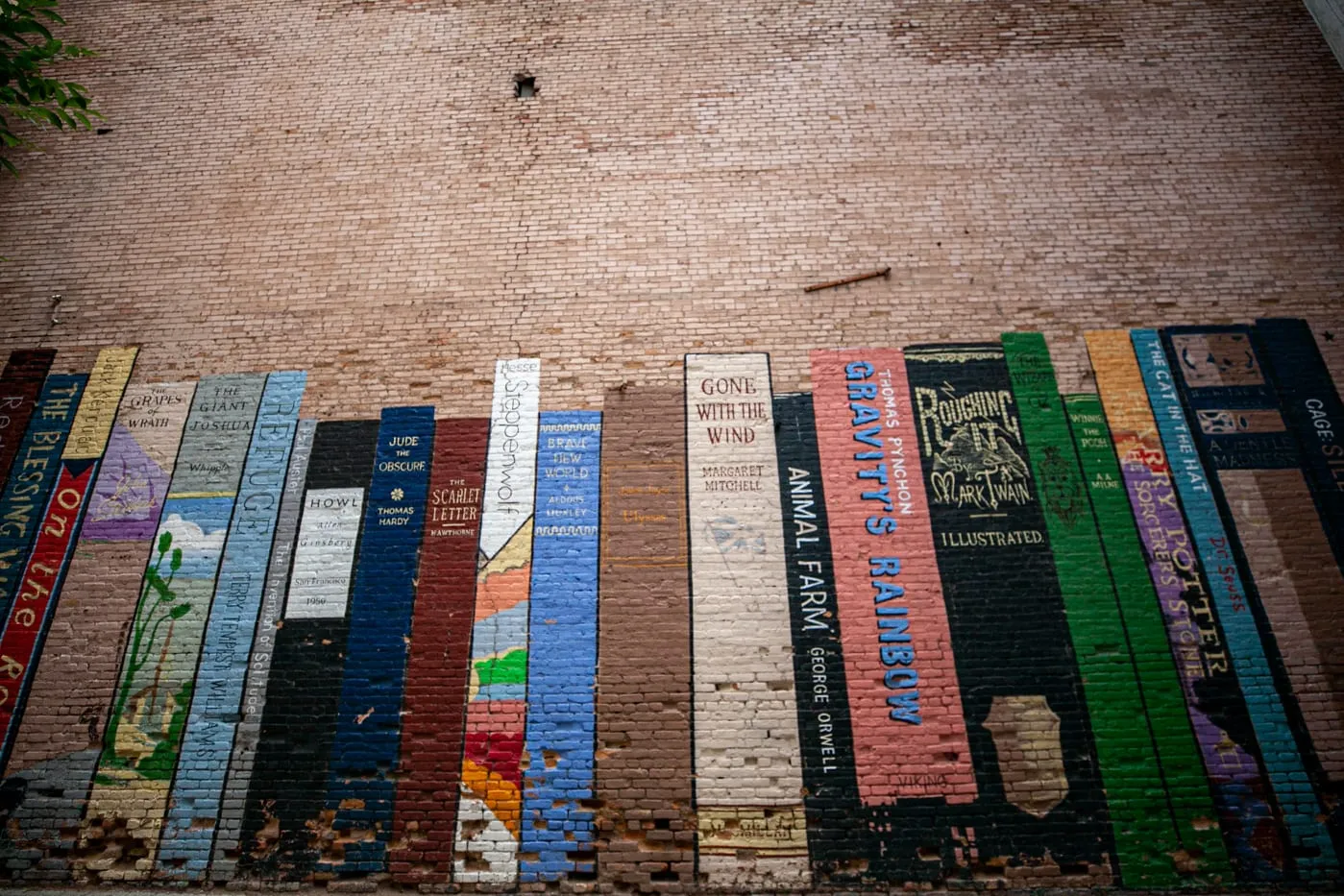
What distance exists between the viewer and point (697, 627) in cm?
539

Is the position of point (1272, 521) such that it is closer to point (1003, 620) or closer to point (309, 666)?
point (1003, 620)

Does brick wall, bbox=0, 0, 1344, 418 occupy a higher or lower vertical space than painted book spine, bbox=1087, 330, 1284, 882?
higher

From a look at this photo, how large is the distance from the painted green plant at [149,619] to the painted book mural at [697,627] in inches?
1.1

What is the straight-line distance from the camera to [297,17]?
25.7 ft

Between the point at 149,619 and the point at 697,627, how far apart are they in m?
4.43

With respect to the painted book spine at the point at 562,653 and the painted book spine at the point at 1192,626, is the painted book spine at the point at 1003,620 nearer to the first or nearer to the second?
the painted book spine at the point at 1192,626

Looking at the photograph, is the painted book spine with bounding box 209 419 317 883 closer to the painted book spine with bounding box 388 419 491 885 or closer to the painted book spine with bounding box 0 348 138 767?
the painted book spine with bounding box 388 419 491 885

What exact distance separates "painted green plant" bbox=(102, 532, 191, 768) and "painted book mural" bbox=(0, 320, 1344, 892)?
29 millimetres

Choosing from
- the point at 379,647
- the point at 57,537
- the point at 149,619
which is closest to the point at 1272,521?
the point at 379,647

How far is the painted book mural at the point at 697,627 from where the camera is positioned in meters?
4.86

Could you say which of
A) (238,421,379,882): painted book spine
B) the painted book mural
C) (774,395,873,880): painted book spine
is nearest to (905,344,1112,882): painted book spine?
the painted book mural

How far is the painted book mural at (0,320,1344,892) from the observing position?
4.86 metres

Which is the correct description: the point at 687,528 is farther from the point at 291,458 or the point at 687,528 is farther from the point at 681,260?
the point at 291,458

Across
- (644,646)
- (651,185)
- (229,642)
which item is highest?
(651,185)
